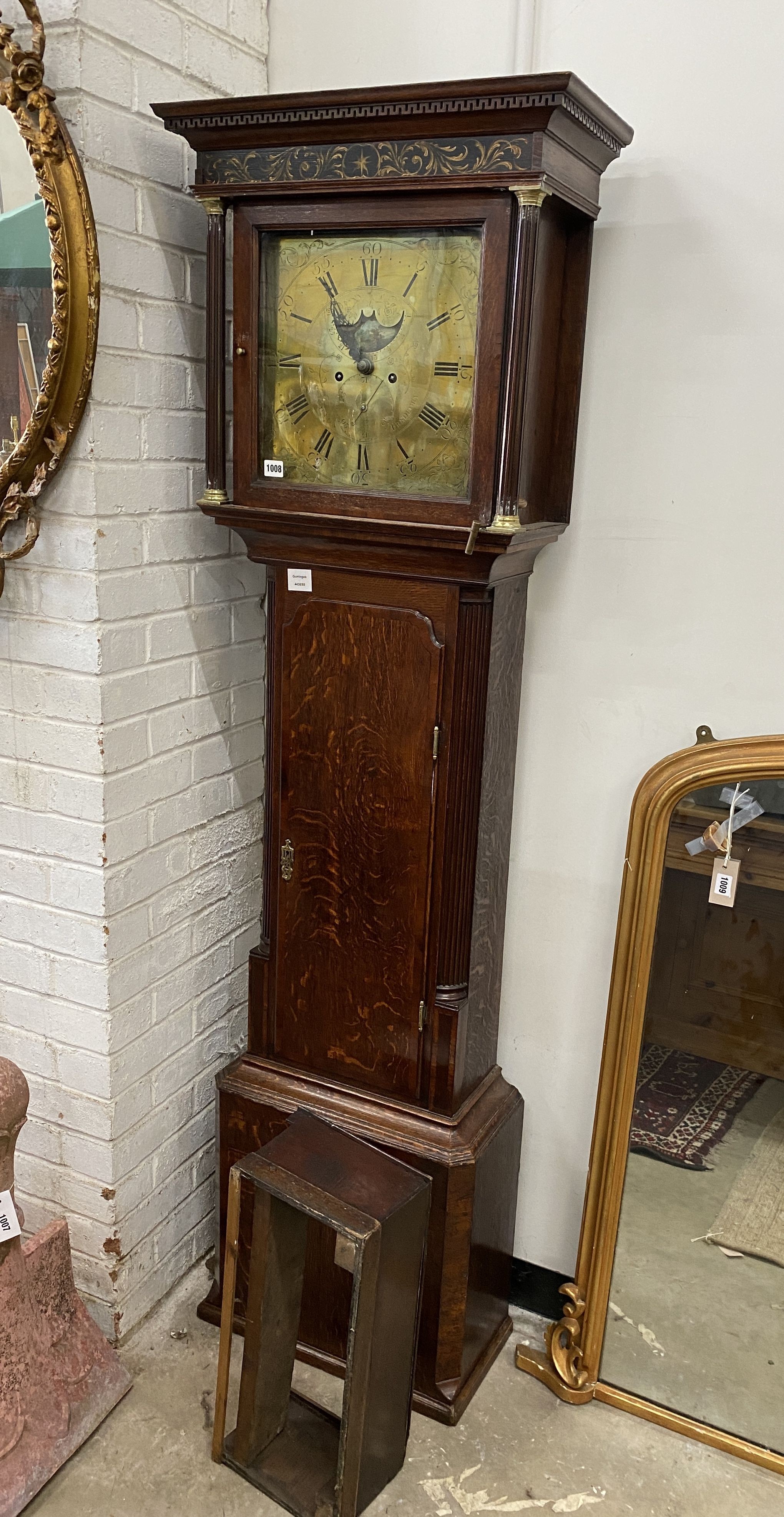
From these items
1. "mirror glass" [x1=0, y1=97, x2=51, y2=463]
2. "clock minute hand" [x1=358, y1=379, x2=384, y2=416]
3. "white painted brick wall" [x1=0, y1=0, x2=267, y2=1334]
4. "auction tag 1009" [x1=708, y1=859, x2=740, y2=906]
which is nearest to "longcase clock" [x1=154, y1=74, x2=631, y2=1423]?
"clock minute hand" [x1=358, y1=379, x2=384, y2=416]

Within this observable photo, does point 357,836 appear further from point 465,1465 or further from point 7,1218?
point 465,1465

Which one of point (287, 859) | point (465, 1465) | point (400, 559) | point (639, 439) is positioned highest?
point (639, 439)

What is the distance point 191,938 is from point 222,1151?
0.35 meters

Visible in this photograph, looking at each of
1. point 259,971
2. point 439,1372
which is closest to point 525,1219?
point 439,1372

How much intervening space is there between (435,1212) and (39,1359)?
61 cm

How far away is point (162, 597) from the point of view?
170 cm

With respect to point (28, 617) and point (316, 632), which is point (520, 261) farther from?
point (28, 617)

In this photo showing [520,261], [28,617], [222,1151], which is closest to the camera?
[520,261]

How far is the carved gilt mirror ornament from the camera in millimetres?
1400

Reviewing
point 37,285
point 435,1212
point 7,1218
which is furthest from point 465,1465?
point 37,285

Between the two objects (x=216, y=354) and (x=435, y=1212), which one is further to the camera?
(x=435, y=1212)

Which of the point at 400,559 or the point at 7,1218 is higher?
the point at 400,559

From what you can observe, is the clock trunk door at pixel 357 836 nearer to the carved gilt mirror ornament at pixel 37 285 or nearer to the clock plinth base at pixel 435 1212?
the clock plinth base at pixel 435 1212

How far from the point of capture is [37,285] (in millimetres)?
1473
